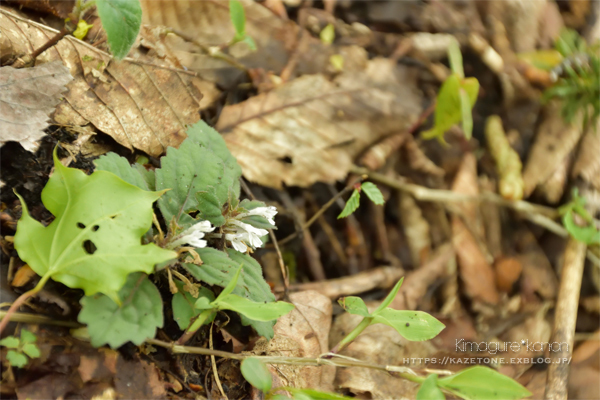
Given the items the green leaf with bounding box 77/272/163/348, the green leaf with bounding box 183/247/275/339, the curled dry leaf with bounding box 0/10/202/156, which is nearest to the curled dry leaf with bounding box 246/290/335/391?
the green leaf with bounding box 183/247/275/339

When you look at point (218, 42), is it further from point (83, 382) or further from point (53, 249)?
point (83, 382)

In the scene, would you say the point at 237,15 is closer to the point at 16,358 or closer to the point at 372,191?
the point at 372,191

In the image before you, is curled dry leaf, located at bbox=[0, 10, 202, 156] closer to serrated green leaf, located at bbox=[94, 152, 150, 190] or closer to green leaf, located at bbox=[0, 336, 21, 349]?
serrated green leaf, located at bbox=[94, 152, 150, 190]

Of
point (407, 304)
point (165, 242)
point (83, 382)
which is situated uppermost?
point (165, 242)

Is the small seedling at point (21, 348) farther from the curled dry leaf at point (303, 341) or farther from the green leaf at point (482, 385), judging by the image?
the green leaf at point (482, 385)

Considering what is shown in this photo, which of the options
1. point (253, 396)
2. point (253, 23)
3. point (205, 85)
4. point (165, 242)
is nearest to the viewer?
point (165, 242)

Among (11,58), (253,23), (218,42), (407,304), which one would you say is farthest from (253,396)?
(253,23)

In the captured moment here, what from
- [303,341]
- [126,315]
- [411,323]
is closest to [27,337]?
[126,315]
